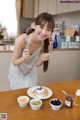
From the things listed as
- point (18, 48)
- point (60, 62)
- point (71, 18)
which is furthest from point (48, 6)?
point (18, 48)

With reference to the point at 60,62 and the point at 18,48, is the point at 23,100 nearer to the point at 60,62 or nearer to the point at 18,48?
the point at 18,48

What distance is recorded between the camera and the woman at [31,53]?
130 centimetres

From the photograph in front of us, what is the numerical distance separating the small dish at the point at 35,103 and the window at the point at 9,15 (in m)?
2.84

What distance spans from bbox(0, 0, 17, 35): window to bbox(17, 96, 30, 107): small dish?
2.79 m

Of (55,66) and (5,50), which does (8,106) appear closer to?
(5,50)

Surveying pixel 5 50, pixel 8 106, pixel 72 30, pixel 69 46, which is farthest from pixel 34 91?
pixel 72 30

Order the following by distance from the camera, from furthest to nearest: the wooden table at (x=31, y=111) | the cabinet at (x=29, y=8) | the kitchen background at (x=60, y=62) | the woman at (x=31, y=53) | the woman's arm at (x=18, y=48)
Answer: the cabinet at (x=29, y=8)
the kitchen background at (x=60, y=62)
the woman's arm at (x=18, y=48)
the woman at (x=31, y=53)
the wooden table at (x=31, y=111)

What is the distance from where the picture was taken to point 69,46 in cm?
248

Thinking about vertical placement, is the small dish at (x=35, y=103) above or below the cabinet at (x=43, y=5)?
below

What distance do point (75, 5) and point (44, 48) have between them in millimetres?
1157

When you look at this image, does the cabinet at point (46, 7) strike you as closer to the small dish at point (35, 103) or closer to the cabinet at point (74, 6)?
the cabinet at point (74, 6)

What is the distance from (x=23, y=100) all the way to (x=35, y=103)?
0.28ft

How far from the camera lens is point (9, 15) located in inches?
149

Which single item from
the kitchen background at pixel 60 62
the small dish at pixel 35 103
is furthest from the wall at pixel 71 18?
the small dish at pixel 35 103
